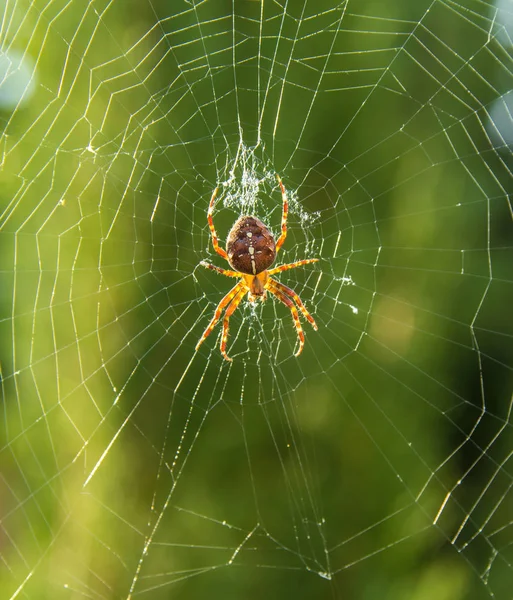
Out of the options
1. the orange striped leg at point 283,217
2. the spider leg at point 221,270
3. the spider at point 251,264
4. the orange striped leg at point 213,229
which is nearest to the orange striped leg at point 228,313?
the spider at point 251,264

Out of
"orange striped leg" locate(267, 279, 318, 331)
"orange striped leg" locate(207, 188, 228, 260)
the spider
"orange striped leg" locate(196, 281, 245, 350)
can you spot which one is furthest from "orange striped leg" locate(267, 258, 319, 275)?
"orange striped leg" locate(207, 188, 228, 260)

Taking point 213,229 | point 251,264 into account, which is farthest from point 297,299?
point 213,229

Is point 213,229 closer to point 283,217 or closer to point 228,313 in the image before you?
point 283,217

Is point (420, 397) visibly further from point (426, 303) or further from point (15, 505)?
point (15, 505)

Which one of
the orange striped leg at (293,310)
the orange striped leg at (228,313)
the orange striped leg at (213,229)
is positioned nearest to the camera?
the orange striped leg at (213,229)

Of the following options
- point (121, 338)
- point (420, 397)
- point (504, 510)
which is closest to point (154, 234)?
point (121, 338)

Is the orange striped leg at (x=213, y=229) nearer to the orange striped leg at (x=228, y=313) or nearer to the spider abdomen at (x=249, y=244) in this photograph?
the spider abdomen at (x=249, y=244)

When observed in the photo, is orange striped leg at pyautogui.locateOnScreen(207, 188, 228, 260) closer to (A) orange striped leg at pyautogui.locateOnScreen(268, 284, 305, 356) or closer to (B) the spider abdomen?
(B) the spider abdomen
